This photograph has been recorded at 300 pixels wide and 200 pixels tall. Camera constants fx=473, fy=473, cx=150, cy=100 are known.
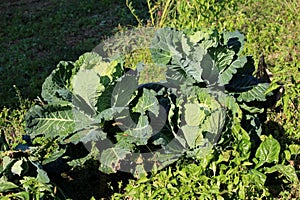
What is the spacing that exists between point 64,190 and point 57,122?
0.44 m

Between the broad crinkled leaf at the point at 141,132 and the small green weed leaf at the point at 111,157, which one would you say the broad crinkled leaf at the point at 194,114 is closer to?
the broad crinkled leaf at the point at 141,132

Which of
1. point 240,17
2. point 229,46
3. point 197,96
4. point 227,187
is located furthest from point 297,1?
point 227,187

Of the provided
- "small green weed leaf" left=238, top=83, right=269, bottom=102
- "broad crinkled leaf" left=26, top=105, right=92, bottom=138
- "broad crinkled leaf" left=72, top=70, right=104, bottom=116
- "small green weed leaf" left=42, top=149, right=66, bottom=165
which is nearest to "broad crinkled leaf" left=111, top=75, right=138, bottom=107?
"broad crinkled leaf" left=72, top=70, right=104, bottom=116

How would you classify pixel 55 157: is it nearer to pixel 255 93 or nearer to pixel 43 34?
pixel 255 93

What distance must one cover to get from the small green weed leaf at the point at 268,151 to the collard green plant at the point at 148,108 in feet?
0.62

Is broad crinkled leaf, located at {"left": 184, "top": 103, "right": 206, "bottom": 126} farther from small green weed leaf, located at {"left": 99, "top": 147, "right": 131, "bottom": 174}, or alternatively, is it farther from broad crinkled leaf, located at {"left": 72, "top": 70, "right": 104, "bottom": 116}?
broad crinkled leaf, located at {"left": 72, "top": 70, "right": 104, "bottom": 116}

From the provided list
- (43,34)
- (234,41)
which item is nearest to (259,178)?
(234,41)

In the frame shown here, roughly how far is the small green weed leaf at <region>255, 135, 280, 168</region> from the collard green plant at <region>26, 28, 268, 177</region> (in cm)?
19

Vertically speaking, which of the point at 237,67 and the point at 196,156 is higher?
the point at 237,67

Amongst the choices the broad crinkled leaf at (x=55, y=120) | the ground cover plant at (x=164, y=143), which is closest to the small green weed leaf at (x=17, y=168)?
the ground cover plant at (x=164, y=143)

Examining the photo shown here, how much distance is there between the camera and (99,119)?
2.95 metres

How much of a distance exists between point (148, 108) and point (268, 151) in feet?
2.70

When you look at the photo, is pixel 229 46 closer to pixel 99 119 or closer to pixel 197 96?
pixel 197 96

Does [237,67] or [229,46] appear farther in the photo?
[229,46]
